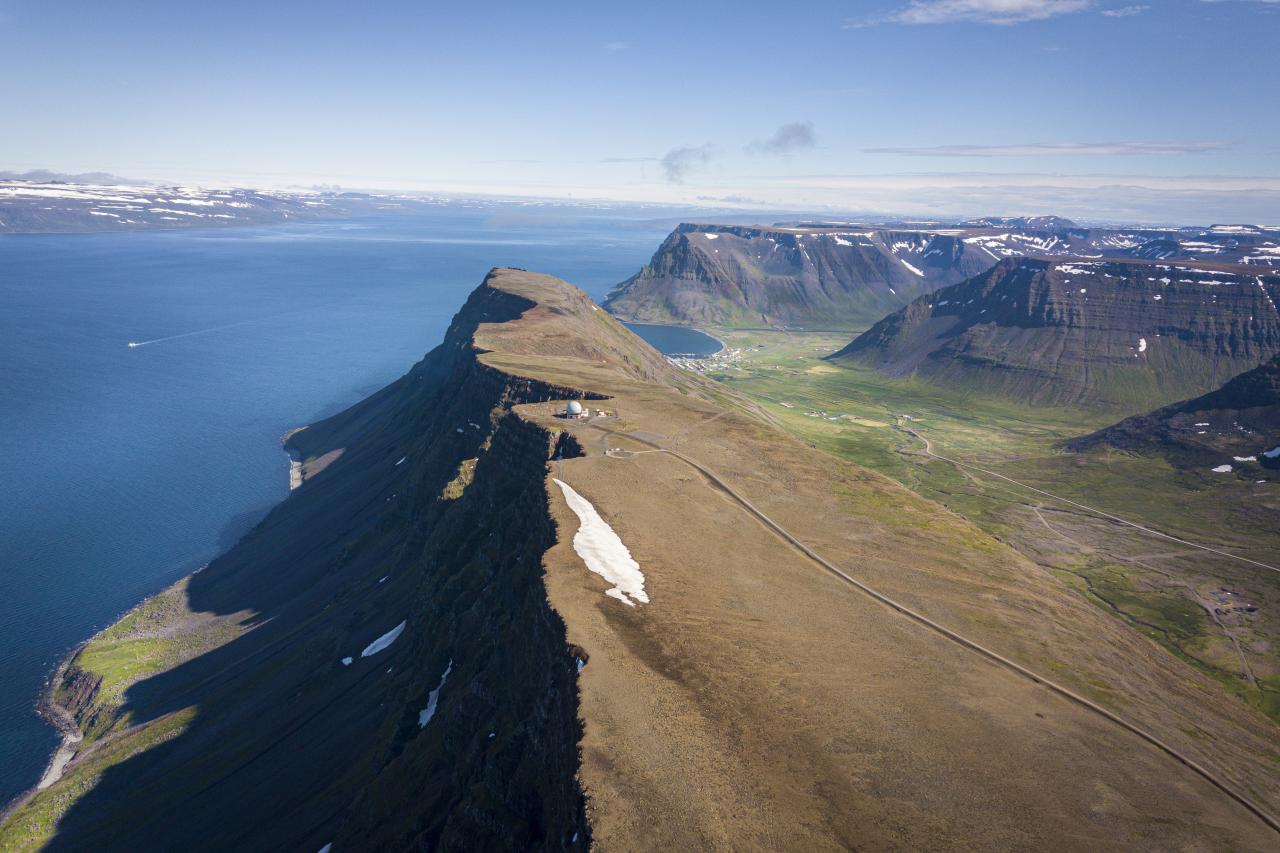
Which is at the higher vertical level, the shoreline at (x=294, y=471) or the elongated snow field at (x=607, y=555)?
the elongated snow field at (x=607, y=555)

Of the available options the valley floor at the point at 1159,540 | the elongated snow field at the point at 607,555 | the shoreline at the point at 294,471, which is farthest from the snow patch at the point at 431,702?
the shoreline at the point at 294,471

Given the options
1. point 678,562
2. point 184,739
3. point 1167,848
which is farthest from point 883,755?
point 184,739

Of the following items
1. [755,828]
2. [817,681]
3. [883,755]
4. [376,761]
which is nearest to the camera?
[755,828]

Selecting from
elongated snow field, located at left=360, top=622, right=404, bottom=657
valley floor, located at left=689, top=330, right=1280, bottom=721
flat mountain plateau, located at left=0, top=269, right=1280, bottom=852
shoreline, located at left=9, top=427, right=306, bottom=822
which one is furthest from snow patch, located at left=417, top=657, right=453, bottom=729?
valley floor, located at left=689, top=330, right=1280, bottom=721

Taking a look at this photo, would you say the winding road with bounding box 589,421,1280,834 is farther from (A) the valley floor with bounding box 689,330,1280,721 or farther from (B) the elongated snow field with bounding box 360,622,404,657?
(A) the valley floor with bounding box 689,330,1280,721

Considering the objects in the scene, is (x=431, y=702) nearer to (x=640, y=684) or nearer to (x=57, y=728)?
(x=640, y=684)

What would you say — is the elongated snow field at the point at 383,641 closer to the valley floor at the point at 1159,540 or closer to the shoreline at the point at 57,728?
the shoreline at the point at 57,728

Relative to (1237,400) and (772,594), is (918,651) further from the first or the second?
(1237,400)
